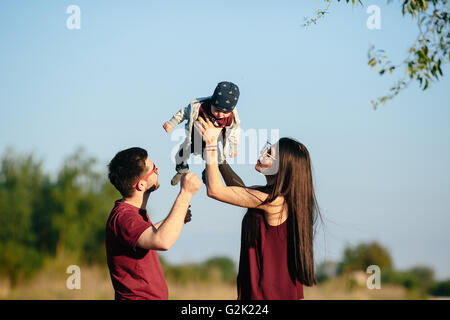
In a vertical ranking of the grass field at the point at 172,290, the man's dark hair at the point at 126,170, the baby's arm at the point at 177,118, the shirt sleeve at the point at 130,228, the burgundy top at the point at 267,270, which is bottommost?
the grass field at the point at 172,290

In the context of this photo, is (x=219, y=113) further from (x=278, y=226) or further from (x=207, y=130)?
(x=278, y=226)

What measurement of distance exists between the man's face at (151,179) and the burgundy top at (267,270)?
2.86ft

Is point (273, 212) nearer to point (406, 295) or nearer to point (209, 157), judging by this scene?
point (209, 157)

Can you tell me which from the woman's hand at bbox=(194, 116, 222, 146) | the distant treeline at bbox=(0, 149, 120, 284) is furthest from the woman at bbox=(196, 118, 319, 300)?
the distant treeline at bbox=(0, 149, 120, 284)

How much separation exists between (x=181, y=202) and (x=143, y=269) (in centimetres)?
61

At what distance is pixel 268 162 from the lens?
4.25m

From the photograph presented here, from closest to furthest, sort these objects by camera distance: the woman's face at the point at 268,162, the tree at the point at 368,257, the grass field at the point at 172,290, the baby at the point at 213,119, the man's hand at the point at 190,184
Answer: the man's hand at the point at 190,184
the woman's face at the point at 268,162
the baby at the point at 213,119
the grass field at the point at 172,290
the tree at the point at 368,257

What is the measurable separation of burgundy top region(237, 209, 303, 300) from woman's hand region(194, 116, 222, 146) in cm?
80

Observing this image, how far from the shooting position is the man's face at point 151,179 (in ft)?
14.5

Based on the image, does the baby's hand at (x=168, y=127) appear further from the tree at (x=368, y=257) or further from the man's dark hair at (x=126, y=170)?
the tree at (x=368, y=257)

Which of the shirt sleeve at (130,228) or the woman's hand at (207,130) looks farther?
the woman's hand at (207,130)

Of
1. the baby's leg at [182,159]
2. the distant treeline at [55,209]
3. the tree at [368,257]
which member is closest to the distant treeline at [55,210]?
the distant treeline at [55,209]

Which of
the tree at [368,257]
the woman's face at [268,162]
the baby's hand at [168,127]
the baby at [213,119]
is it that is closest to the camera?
the woman's face at [268,162]

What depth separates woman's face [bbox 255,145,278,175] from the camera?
13.9ft
